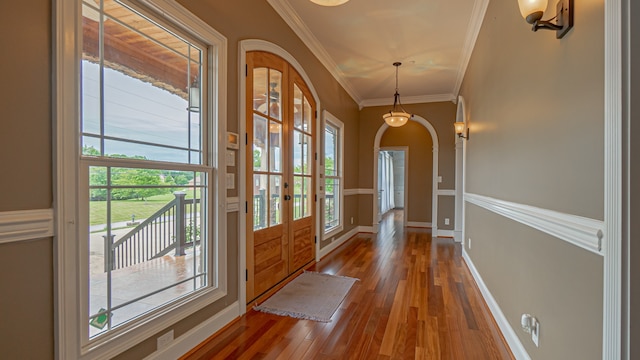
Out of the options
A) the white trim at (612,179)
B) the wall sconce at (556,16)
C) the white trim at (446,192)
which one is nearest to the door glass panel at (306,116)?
the wall sconce at (556,16)

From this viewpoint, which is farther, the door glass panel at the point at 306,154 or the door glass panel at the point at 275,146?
the door glass panel at the point at 306,154

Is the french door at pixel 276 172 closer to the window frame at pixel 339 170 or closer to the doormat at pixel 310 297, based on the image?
the doormat at pixel 310 297

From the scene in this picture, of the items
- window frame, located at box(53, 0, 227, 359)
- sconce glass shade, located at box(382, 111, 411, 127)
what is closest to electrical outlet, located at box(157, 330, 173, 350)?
window frame, located at box(53, 0, 227, 359)

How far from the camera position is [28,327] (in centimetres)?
120

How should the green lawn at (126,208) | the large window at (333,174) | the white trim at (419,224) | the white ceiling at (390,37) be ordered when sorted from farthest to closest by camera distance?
the white trim at (419,224)
the large window at (333,174)
the white ceiling at (390,37)
the green lawn at (126,208)

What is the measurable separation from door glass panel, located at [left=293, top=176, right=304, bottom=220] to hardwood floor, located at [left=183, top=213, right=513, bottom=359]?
2.72 ft

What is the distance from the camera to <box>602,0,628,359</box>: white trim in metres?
0.93

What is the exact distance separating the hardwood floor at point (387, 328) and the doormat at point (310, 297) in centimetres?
9

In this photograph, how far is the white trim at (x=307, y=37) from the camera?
317cm

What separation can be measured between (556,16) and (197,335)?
271cm

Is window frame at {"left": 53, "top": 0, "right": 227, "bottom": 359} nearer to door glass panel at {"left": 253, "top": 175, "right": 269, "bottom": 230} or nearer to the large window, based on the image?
door glass panel at {"left": 253, "top": 175, "right": 269, "bottom": 230}

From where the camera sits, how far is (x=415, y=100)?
643 cm

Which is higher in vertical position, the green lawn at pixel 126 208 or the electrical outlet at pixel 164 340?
the green lawn at pixel 126 208
